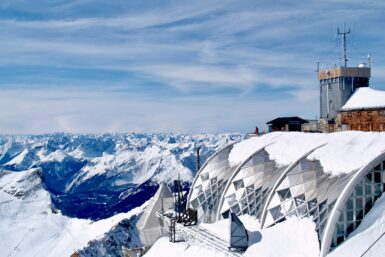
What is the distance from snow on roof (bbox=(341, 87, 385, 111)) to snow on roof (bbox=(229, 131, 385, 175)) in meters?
14.2

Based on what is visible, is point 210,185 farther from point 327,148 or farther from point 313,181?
point 313,181

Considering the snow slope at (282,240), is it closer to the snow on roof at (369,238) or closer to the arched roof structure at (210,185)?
the snow on roof at (369,238)

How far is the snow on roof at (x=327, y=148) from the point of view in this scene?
37.8m

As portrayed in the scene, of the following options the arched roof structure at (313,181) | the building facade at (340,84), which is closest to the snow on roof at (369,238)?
the arched roof structure at (313,181)

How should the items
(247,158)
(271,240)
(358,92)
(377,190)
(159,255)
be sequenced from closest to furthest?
1. (377,190)
2. (271,240)
3. (159,255)
4. (247,158)
5. (358,92)

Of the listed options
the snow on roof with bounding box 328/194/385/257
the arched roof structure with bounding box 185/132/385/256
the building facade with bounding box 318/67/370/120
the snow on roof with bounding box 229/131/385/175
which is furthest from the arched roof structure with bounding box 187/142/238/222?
the snow on roof with bounding box 328/194/385/257

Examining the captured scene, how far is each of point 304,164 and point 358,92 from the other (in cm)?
3269

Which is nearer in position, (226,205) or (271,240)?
(271,240)

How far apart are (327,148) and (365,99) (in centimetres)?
2788

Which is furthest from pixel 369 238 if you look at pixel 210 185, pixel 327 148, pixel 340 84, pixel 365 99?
pixel 340 84

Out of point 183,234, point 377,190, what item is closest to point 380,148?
point 377,190

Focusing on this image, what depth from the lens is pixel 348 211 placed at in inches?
1363

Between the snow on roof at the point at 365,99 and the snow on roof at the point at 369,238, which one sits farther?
the snow on roof at the point at 365,99

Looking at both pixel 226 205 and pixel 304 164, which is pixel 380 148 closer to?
pixel 304 164
